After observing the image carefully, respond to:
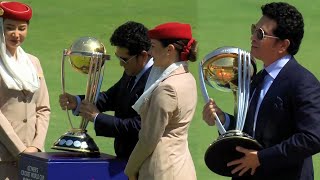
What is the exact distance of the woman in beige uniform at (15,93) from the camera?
→ 502 centimetres

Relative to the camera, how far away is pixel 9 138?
502 centimetres

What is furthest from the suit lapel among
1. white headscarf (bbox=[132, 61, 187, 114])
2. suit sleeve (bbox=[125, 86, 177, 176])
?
white headscarf (bbox=[132, 61, 187, 114])

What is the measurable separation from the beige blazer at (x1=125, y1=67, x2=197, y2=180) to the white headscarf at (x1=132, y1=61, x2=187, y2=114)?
0.9 inches

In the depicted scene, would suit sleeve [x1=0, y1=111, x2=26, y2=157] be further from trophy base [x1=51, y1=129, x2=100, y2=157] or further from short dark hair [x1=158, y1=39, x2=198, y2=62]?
short dark hair [x1=158, y1=39, x2=198, y2=62]

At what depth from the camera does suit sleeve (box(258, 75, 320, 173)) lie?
3795 millimetres

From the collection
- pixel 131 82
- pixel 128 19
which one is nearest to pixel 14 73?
pixel 131 82

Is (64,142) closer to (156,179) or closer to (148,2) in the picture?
(156,179)

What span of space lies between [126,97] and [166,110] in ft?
2.42

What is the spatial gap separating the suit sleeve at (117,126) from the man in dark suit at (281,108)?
93 cm

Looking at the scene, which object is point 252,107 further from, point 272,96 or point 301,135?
point 301,135

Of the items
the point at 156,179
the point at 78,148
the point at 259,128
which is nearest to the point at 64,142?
the point at 78,148

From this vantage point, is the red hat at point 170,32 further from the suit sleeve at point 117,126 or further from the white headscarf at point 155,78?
the suit sleeve at point 117,126

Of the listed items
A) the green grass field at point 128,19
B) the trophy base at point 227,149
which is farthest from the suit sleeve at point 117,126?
the green grass field at point 128,19

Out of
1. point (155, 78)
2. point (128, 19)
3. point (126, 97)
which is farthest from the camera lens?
point (128, 19)
